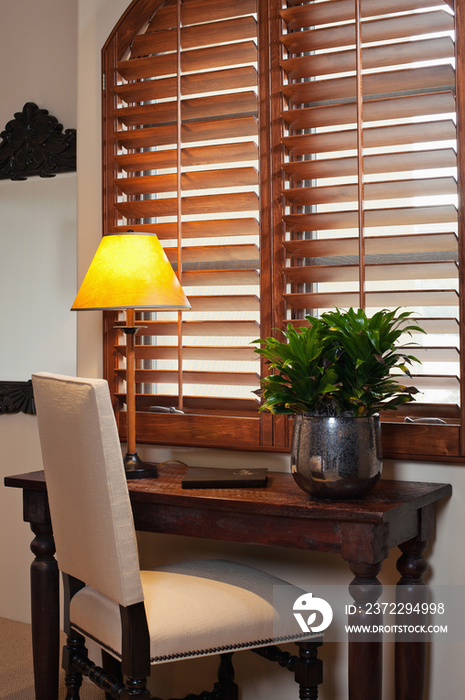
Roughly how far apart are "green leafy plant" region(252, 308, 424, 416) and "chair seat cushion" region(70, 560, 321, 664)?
0.49 meters

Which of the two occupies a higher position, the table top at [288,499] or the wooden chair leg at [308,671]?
the table top at [288,499]

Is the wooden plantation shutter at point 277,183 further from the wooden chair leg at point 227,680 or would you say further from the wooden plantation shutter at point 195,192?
the wooden chair leg at point 227,680

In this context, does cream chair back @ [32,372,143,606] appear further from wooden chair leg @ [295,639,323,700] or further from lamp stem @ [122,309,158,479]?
wooden chair leg @ [295,639,323,700]

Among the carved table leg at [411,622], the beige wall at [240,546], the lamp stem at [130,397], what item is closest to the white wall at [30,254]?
the beige wall at [240,546]

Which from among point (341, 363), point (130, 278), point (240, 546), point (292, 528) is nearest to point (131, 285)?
point (130, 278)

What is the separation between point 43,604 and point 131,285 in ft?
3.13

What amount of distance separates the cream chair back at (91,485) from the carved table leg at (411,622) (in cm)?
70

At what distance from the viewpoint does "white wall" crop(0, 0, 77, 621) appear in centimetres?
287

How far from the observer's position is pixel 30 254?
116 inches

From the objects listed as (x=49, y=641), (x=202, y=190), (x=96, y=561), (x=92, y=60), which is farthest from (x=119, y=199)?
(x=49, y=641)

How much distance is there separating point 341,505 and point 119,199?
1380mm

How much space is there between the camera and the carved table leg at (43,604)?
1916 millimetres

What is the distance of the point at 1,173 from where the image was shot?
2979 millimetres

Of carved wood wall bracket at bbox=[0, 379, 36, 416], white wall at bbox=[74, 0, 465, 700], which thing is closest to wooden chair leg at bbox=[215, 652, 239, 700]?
white wall at bbox=[74, 0, 465, 700]
